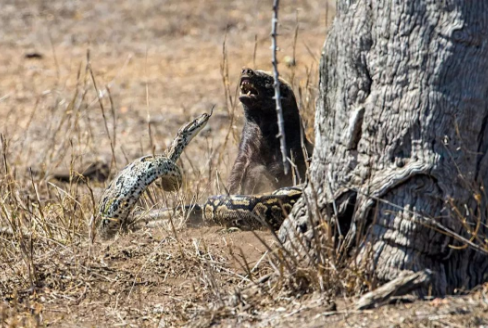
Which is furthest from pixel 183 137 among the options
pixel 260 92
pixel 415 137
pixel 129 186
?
pixel 415 137

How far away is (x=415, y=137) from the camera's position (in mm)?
3891

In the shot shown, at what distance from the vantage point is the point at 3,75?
1262cm

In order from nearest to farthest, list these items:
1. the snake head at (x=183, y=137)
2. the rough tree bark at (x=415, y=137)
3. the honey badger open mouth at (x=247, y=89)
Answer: the rough tree bark at (x=415, y=137)
the snake head at (x=183, y=137)
the honey badger open mouth at (x=247, y=89)

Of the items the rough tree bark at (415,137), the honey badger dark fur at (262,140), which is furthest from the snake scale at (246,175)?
the rough tree bark at (415,137)

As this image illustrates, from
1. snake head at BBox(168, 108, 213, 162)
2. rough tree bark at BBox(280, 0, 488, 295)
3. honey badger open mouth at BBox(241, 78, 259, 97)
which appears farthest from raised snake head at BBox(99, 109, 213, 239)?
rough tree bark at BBox(280, 0, 488, 295)

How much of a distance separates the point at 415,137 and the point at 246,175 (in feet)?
9.60

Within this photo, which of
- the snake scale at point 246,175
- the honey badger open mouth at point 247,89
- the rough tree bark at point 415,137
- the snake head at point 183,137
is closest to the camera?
the rough tree bark at point 415,137

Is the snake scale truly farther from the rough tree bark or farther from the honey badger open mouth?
the rough tree bark

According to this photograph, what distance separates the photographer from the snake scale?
5.38 meters

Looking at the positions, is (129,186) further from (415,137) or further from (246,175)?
(415,137)

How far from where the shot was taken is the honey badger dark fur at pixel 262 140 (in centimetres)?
657

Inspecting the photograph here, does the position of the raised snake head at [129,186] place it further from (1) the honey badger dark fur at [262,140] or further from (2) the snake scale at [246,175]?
(1) the honey badger dark fur at [262,140]

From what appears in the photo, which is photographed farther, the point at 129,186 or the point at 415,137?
the point at 129,186

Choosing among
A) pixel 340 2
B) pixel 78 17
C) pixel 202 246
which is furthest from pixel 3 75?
pixel 340 2
